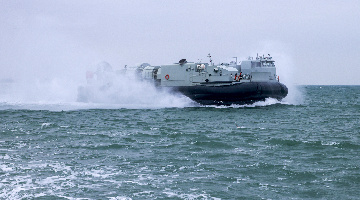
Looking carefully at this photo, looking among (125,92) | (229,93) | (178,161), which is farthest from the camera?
(125,92)

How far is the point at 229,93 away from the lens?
2995 cm

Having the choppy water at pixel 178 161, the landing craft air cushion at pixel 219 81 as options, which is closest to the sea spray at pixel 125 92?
the landing craft air cushion at pixel 219 81

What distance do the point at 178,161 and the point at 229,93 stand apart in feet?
61.7

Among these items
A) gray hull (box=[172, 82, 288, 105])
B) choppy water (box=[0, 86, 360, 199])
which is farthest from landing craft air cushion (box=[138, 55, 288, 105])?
choppy water (box=[0, 86, 360, 199])

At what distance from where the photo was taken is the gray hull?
30.0 m

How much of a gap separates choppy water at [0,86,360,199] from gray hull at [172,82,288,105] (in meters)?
9.68

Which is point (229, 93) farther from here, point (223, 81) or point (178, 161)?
point (178, 161)

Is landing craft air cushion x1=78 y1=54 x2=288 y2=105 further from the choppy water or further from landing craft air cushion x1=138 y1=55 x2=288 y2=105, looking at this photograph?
the choppy water

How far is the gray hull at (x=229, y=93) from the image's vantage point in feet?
98.5

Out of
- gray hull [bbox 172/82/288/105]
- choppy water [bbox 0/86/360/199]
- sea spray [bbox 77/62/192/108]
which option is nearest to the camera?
choppy water [bbox 0/86/360/199]

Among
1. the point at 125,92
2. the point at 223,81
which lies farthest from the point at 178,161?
the point at 125,92

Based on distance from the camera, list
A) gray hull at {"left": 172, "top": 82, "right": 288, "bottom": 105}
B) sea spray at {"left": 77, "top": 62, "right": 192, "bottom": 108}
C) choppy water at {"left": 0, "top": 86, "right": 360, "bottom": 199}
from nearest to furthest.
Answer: choppy water at {"left": 0, "top": 86, "right": 360, "bottom": 199}, gray hull at {"left": 172, "top": 82, "right": 288, "bottom": 105}, sea spray at {"left": 77, "top": 62, "right": 192, "bottom": 108}

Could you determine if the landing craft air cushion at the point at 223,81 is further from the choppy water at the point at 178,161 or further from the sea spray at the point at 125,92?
the choppy water at the point at 178,161

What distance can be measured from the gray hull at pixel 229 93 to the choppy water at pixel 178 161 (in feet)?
31.8
